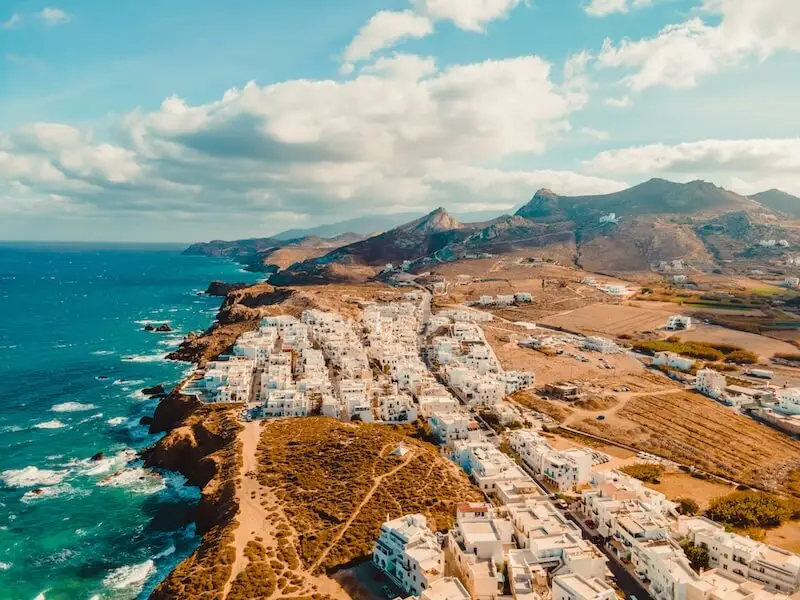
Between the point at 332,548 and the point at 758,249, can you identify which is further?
the point at 758,249

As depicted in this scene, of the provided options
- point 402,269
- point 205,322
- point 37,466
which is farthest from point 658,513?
point 402,269

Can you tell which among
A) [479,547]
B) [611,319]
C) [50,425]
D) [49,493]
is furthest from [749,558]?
[611,319]

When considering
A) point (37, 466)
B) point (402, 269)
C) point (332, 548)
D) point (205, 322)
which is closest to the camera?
point (332, 548)

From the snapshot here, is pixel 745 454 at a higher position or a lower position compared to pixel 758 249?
lower

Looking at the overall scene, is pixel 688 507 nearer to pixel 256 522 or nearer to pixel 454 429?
pixel 454 429

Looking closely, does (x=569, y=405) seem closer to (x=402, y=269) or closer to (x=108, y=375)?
(x=108, y=375)

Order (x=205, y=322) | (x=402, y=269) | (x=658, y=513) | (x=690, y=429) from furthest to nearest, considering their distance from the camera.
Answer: (x=402, y=269) < (x=205, y=322) < (x=690, y=429) < (x=658, y=513)
